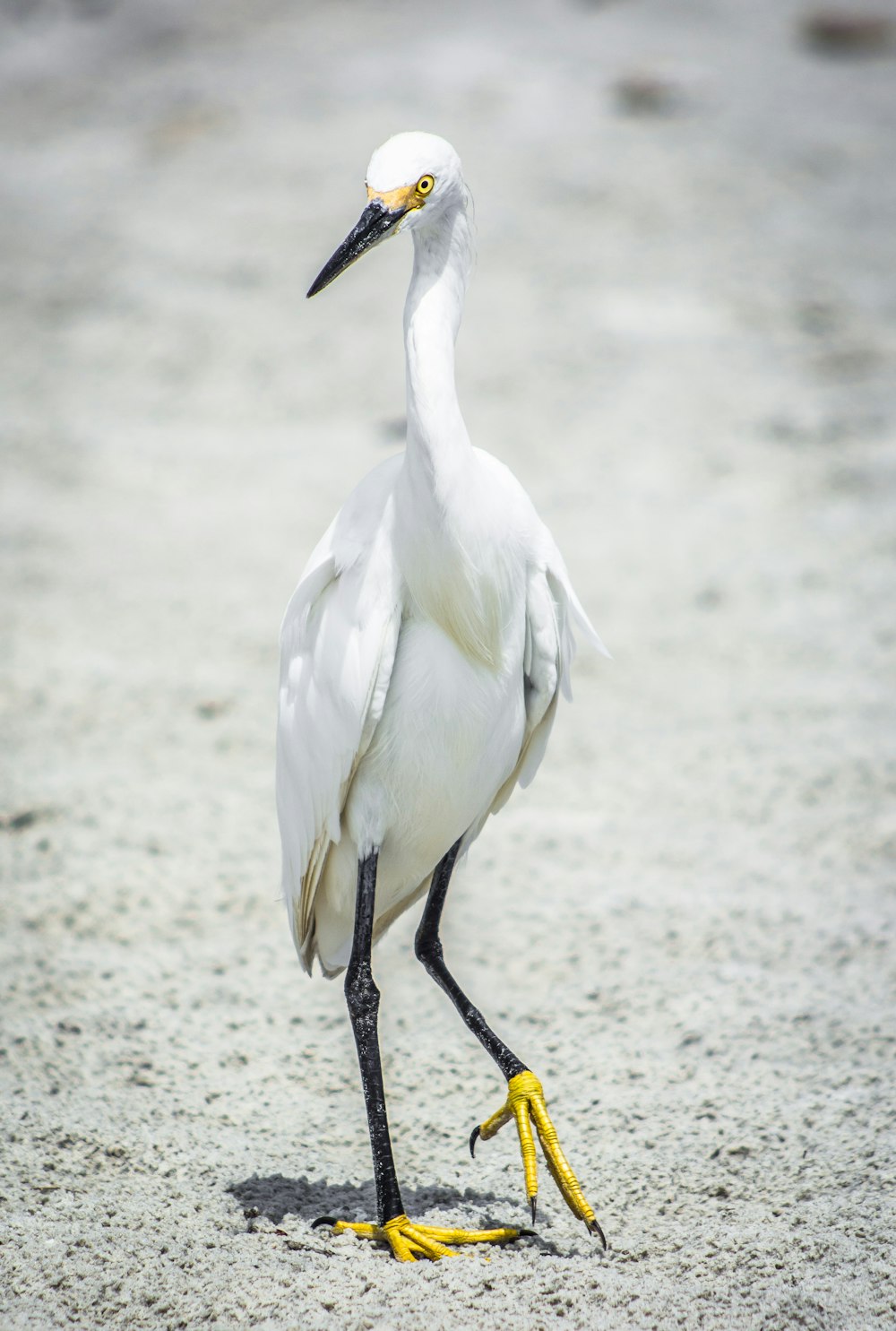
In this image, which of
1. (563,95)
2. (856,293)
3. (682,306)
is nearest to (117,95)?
(563,95)

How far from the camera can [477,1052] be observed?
10.6 feet

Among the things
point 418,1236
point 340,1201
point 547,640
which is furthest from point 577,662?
point 418,1236

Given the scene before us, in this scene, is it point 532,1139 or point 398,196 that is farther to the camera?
point 532,1139

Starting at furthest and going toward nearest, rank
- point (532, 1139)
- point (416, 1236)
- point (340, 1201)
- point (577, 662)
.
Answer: point (577, 662)
point (340, 1201)
point (532, 1139)
point (416, 1236)

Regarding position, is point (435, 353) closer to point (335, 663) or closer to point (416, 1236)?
point (335, 663)

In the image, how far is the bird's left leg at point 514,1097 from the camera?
2.42 m

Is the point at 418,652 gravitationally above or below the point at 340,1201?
above

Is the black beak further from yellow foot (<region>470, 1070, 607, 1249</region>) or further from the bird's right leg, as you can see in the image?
yellow foot (<region>470, 1070, 607, 1249</region>)

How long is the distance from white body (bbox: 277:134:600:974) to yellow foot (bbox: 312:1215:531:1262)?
2.34 feet

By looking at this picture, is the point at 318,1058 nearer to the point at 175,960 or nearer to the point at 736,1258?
the point at 175,960

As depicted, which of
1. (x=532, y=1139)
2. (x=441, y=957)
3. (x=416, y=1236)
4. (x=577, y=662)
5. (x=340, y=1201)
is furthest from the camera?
(x=577, y=662)

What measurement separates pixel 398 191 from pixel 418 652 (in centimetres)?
90

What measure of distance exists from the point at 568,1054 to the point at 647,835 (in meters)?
1.17

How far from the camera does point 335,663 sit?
2.41m
